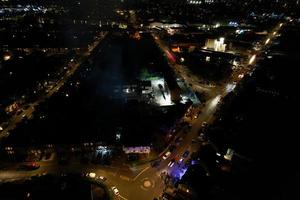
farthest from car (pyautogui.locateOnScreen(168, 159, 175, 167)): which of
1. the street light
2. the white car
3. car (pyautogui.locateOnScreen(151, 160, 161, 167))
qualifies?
the street light

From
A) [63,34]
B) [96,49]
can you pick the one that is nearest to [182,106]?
[96,49]

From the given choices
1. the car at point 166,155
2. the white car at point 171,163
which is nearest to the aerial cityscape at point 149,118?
the white car at point 171,163

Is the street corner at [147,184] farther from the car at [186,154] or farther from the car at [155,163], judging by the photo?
the car at [186,154]

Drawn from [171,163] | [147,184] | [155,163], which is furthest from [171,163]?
[147,184]

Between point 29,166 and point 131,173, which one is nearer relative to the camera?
point 131,173

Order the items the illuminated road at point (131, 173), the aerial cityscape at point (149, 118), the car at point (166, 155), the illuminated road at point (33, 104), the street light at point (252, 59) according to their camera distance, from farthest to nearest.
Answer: the street light at point (252, 59)
the illuminated road at point (33, 104)
the car at point (166, 155)
the aerial cityscape at point (149, 118)
the illuminated road at point (131, 173)

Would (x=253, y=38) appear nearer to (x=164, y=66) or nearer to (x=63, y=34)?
(x=164, y=66)

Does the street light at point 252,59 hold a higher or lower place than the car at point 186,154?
higher

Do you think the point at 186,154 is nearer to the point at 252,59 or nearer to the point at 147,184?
the point at 147,184
